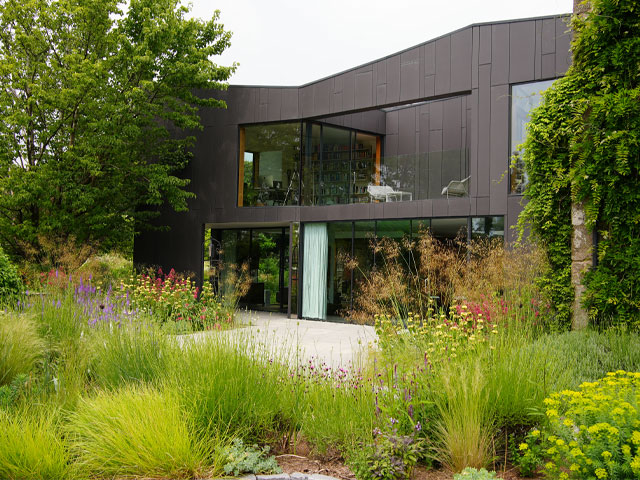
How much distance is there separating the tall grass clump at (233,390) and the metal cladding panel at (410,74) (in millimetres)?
9105

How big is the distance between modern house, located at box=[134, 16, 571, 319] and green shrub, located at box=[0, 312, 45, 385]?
322 inches

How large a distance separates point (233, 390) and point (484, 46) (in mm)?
9431

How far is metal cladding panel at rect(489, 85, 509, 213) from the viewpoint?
33.8ft

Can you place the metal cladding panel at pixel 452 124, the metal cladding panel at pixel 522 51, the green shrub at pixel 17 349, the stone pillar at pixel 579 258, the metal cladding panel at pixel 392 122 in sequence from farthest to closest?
the metal cladding panel at pixel 392 122 < the metal cladding panel at pixel 452 124 < the metal cladding panel at pixel 522 51 < the stone pillar at pixel 579 258 < the green shrub at pixel 17 349

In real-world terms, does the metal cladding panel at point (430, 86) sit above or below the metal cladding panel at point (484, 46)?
below

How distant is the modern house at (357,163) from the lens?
10375 mm

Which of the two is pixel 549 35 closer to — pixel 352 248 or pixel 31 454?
pixel 352 248

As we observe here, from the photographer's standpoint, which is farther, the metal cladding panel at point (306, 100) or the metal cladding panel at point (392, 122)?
the metal cladding panel at point (392, 122)

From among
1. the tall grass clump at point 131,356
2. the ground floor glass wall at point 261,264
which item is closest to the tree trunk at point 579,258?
the tall grass clump at point 131,356

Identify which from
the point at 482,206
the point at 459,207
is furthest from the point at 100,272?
the point at 482,206

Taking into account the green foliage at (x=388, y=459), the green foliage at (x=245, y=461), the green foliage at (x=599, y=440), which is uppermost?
the green foliage at (x=599, y=440)

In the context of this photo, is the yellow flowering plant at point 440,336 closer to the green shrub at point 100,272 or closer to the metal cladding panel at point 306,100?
the green shrub at point 100,272

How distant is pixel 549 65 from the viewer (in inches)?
388

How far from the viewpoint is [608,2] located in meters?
6.02
